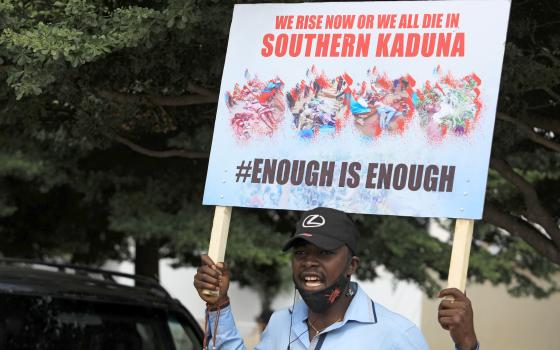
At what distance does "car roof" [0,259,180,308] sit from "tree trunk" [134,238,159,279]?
633 cm

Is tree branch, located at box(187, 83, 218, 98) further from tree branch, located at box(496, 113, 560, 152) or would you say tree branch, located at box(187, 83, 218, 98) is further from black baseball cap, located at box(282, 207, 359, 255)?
black baseball cap, located at box(282, 207, 359, 255)

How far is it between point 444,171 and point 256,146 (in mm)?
817

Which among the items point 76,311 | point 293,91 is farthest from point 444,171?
point 76,311

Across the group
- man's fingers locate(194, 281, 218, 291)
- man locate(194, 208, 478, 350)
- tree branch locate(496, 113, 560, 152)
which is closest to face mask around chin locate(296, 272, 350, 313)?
man locate(194, 208, 478, 350)

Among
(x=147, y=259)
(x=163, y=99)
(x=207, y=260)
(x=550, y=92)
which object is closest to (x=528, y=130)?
(x=550, y=92)

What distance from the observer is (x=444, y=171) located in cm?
390

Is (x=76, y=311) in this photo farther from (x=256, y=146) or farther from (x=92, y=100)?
(x=256, y=146)

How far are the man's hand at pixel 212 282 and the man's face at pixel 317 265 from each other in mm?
422

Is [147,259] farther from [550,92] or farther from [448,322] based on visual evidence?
[448,322]

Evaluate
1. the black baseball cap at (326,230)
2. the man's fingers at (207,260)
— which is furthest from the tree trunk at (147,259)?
the black baseball cap at (326,230)

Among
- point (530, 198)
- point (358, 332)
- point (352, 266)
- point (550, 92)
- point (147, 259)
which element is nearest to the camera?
point (358, 332)

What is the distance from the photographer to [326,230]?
3557 mm

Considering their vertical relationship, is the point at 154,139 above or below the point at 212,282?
above

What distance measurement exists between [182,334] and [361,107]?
263 centimetres
